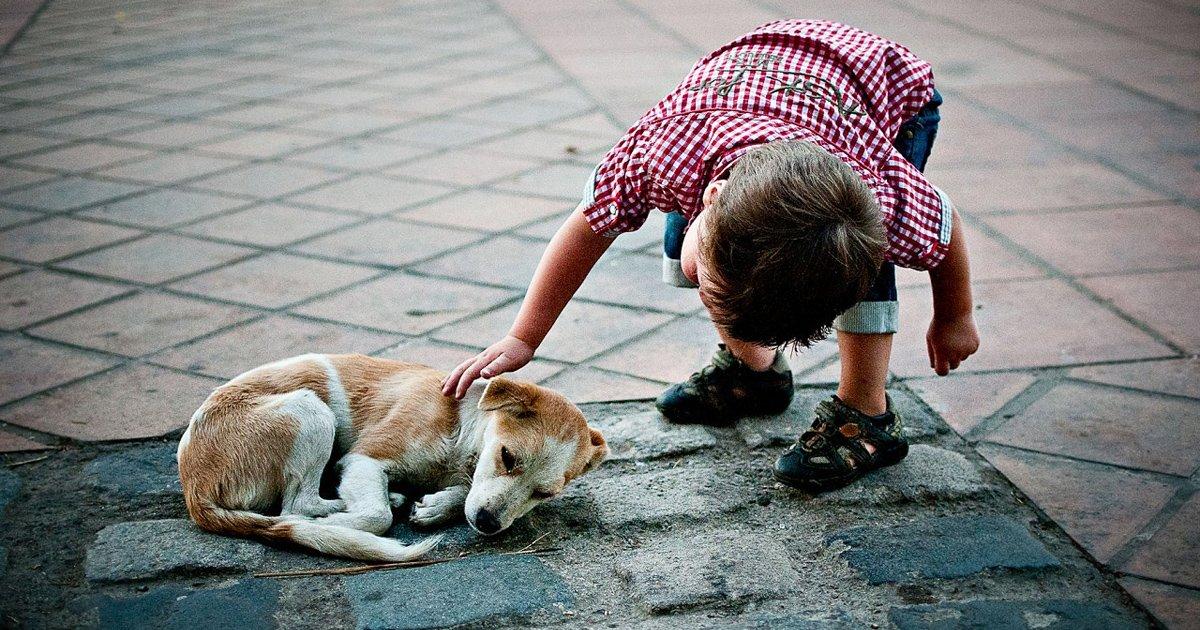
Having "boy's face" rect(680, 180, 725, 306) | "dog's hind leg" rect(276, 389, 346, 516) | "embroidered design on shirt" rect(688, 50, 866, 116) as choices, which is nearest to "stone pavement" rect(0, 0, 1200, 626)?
"dog's hind leg" rect(276, 389, 346, 516)

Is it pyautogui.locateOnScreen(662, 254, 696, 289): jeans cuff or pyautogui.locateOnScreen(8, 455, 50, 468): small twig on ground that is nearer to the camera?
pyautogui.locateOnScreen(8, 455, 50, 468): small twig on ground

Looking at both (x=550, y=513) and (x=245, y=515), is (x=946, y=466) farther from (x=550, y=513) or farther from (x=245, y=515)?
(x=245, y=515)

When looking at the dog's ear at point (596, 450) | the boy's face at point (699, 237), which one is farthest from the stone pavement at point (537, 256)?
the boy's face at point (699, 237)

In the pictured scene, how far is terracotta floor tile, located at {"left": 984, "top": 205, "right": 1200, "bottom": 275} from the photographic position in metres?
3.94

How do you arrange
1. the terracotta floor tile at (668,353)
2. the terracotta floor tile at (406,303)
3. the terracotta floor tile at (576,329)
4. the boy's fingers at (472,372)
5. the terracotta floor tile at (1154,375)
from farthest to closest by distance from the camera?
1. the terracotta floor tile at (406,303)
2. the terracotta floor tile at (576,329)
3. the terracotta floor tile at (668,353)
4. the terracotta floor tile at (1154,375)
5. the boy's fingers at (472,372)

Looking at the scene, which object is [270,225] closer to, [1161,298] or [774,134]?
[774,134]

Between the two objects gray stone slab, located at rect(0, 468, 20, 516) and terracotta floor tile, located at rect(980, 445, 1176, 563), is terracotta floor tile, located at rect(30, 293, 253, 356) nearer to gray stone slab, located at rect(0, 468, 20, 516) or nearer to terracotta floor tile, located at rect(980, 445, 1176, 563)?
gray stone slab, located at rect(0, 468, 20, 516)

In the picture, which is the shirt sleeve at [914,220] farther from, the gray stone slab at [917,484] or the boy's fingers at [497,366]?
the boy's fingers at [497,366]

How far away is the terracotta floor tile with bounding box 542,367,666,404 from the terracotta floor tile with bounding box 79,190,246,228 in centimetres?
216

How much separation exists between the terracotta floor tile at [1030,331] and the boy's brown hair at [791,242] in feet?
4.08

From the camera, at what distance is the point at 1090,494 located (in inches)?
101

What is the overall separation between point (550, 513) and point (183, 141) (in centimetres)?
400

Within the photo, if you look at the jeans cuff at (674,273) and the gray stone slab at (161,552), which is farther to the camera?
the jeans cuff at (674,273)

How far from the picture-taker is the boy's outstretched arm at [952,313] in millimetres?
2549
